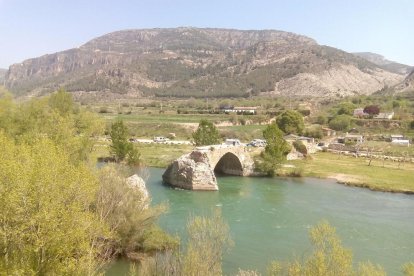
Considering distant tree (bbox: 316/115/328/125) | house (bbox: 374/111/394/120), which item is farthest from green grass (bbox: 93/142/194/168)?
house (bbox: 374/111/394/120)

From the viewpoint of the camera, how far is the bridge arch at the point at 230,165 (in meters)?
62.1

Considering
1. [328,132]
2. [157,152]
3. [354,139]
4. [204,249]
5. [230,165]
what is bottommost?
[157,152]

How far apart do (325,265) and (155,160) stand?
2155 inches

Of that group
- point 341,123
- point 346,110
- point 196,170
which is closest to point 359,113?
point 346,110

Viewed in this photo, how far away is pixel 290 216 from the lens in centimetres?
4081

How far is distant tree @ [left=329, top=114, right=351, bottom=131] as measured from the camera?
113125 millimetres

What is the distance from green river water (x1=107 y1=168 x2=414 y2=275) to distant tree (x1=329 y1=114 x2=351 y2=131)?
56.5 m

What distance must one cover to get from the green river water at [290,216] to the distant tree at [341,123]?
5645cm

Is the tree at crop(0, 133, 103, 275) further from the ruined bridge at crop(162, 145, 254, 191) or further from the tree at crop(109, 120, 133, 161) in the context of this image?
the tree at crop(109, 120, 133, 161)

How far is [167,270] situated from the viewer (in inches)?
717

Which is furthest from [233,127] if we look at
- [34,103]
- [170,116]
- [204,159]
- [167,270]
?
[167,270]

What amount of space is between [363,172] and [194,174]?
26175mm

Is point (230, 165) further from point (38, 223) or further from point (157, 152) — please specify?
point (38, 223)

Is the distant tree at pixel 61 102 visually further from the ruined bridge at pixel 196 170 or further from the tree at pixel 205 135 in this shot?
the tree at pixel 205 135
